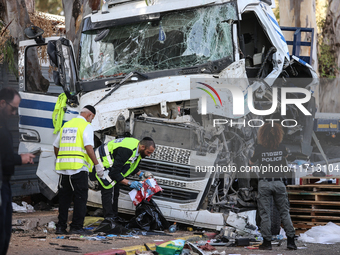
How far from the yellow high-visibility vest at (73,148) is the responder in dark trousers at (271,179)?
2260 mm

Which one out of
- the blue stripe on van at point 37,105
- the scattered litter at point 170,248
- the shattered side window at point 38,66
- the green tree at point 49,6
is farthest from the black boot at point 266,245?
the green tree at point 49,6

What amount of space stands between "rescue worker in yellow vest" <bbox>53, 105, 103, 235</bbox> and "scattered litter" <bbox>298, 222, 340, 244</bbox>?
9.90 feet

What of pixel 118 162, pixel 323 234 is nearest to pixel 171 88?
pixel 118 162

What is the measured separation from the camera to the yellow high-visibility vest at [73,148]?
6.07 meters

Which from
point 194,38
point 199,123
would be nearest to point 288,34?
point 194,38

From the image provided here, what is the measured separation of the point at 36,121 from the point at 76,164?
2039 millimetres

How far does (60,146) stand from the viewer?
6.19 meters

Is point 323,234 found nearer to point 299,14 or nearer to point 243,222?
point 243,222

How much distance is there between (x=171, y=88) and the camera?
6742 millimetres

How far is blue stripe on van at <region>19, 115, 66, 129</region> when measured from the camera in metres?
7.65

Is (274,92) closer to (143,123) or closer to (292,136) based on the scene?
(292,136)

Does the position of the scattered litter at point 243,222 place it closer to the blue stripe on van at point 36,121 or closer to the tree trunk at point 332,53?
the blue stripe on van at point 36,121

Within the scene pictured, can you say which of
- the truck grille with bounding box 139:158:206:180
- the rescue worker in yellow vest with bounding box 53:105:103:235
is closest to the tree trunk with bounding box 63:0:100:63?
the truck grille with bounding box 139:158:206:180

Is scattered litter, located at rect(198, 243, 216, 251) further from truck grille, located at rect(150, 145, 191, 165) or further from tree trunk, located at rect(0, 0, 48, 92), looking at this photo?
tree trunk, located at rect(0, 0, 48, 92)
